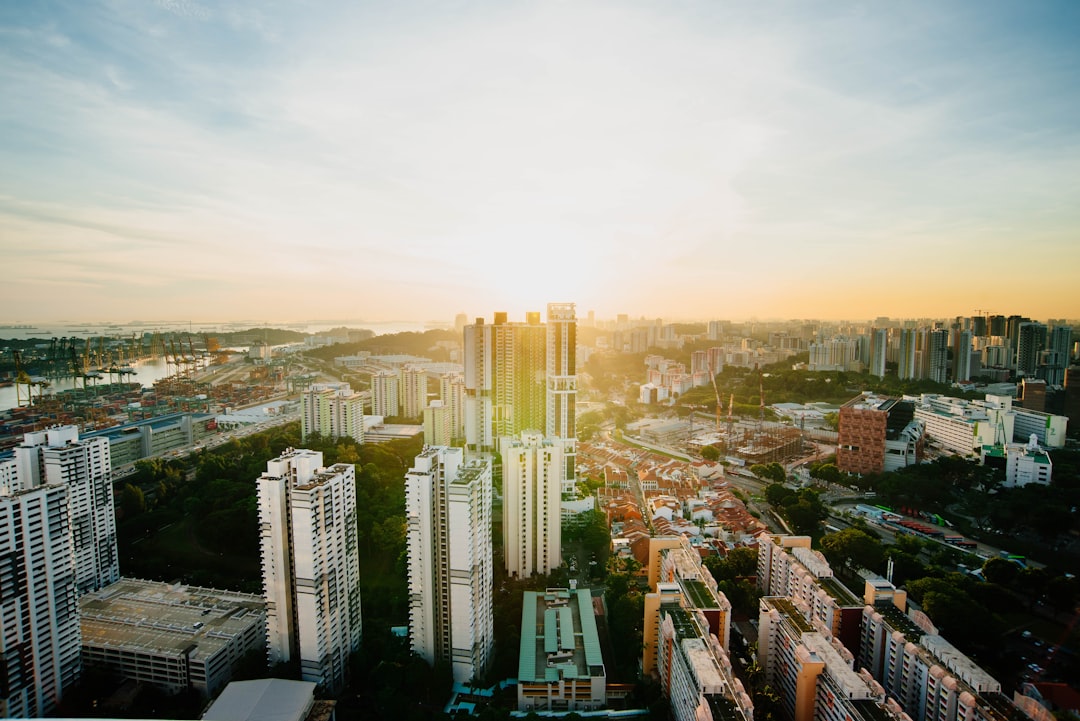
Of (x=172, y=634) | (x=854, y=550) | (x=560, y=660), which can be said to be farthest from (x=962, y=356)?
(x=172, y=634)

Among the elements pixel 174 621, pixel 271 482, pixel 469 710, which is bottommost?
pixel 469 710

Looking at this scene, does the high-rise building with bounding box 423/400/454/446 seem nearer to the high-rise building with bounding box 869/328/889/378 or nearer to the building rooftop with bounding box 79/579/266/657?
the building rooftop with bounding box 79/579/266/657

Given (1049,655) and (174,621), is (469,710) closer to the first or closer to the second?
(174,621)

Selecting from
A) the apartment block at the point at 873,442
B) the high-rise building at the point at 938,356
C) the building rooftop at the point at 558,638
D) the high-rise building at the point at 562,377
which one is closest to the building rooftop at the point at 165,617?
the building rooftop at the point at 558,638

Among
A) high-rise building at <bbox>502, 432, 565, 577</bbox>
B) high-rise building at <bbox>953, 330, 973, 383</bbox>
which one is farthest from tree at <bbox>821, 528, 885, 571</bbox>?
high-rise building at <bbox>953, 330, 973, 383</bbox>

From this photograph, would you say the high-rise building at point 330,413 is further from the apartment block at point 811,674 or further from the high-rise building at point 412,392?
the apartment block at point 811,674

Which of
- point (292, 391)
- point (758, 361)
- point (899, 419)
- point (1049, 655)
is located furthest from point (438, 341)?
point (1049, 655)
